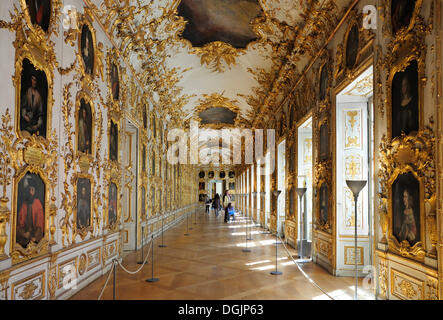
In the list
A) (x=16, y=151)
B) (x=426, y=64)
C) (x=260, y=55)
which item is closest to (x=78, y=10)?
(x=16, y=151)

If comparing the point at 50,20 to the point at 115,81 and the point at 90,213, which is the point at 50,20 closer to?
the point at 115,81

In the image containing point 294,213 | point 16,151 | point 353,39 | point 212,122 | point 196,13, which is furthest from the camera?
point 212,122

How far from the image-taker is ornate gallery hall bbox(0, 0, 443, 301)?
4707 millimetres

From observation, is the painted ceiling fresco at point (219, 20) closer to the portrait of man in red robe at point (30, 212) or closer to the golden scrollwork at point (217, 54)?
the golden scrollwork at point (217, 54)

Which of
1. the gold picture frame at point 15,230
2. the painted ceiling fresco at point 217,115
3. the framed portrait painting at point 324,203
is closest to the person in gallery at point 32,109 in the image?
the gold picture frame at point 15,230

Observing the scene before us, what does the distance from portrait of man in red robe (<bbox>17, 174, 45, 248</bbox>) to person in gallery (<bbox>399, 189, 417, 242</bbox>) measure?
5.67 meters

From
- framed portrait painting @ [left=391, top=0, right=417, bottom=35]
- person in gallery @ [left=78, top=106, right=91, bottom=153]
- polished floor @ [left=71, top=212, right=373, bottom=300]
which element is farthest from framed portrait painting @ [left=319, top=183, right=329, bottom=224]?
person in gallery @ [left=78, top=106, right=91, bottom=153]

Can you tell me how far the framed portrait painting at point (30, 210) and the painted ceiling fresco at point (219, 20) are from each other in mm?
7550

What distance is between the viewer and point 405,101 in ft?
17.3

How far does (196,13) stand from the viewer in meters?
11.0

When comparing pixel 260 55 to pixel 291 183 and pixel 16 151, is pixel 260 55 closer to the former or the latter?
pixel 291 183

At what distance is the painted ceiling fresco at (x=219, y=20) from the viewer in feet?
34.3
